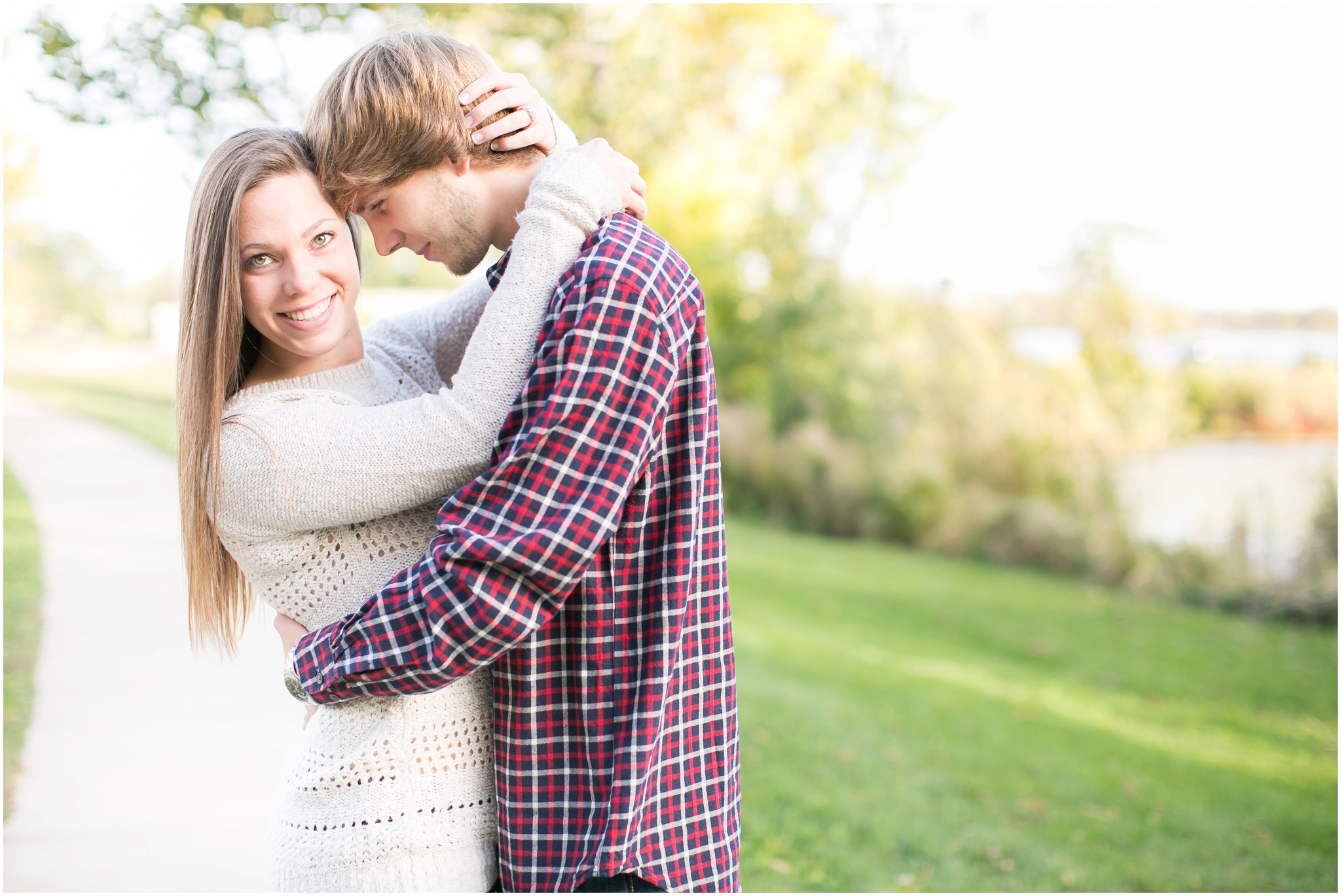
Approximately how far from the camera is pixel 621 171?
5.03 feet

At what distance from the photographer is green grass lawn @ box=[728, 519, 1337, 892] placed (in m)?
4.72

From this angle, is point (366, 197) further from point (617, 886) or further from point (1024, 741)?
point (1024, 741)

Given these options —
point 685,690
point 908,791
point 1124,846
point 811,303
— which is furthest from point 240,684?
point 811,303

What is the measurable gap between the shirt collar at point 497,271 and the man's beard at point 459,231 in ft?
0.14

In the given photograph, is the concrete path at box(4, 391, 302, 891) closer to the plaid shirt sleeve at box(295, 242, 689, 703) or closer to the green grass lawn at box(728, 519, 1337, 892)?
the plaid shirt sleeve at box(295, 242, 689, 703)

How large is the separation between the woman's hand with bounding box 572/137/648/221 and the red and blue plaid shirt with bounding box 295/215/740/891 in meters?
0.07

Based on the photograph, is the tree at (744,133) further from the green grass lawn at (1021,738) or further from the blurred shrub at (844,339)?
the green grass lawn at (1021,738)

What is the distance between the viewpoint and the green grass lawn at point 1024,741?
186 inches

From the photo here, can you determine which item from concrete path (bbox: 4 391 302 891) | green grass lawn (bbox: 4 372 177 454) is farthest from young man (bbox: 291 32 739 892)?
green grass lawn (bbox: 4 372 177 454)

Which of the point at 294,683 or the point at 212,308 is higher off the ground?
the point at 212,308

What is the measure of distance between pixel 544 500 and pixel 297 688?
508mm

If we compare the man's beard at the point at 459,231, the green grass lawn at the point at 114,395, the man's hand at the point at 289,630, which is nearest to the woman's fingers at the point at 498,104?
the man's beard at the point at 459,231

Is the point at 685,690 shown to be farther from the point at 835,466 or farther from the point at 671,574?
the point at 835,466

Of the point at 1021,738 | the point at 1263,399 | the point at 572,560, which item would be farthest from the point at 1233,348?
the point at 572,560
